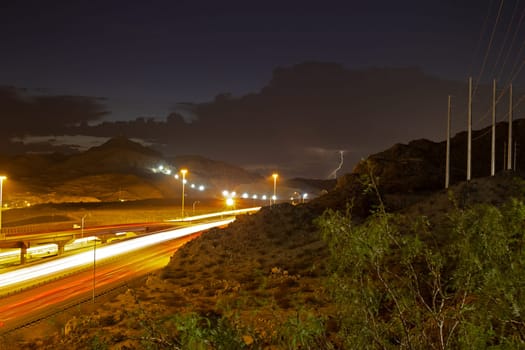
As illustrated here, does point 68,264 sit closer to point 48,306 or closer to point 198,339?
point 48,306

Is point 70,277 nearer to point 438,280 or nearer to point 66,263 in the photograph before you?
point 66,263

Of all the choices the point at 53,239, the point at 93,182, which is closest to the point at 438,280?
the point at 53,239

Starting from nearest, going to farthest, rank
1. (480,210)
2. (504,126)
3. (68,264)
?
1. (480,210)
2. (68,264)
3. (504,126)

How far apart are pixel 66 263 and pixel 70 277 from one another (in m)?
1.45

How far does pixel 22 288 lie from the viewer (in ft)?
81.6

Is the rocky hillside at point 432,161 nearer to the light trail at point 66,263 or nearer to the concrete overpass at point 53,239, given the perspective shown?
the light trail at point 66,263

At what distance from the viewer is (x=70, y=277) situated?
92.3 feet

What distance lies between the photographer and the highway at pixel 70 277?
21.7 metres

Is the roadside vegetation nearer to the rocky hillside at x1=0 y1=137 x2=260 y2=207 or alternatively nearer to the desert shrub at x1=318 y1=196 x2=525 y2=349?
the desert shrub at x1=318 y1=196 x2=525 y2=349

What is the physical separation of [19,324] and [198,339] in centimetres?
1886

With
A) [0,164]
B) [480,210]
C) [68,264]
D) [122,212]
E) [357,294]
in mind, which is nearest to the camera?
[357,294]

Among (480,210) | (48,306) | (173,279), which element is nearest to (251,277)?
(173,279)

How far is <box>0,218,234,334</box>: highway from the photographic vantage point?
21.7 metres

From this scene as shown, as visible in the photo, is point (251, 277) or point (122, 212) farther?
point (122, 212)
